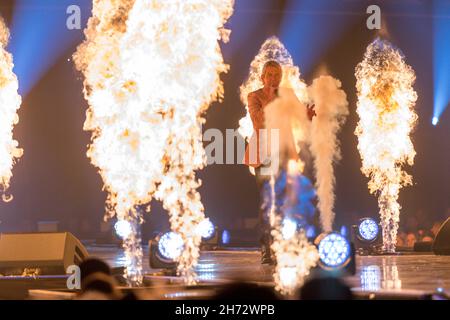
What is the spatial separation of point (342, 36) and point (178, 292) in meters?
12.8

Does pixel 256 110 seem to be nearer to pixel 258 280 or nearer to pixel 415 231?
pixel 258 280

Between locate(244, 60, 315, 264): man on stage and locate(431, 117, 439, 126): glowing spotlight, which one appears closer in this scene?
locate(244, 60, 315, 264): man on stage

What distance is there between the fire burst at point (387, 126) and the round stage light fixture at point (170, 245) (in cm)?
689

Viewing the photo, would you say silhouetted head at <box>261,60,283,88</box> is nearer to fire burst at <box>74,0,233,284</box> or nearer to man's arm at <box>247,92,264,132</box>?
man's arm at <box>247,92,264,132</box>

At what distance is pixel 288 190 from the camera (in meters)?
7.09

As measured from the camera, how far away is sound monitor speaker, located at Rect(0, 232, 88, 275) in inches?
374

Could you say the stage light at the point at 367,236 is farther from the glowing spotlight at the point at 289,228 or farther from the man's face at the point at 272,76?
the glowing spotlight at the point at 289,228

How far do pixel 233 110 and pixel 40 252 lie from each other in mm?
10590

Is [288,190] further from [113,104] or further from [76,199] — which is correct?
[76,199]

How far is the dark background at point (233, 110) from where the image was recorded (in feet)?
59.6

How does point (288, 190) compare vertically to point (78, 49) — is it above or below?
below

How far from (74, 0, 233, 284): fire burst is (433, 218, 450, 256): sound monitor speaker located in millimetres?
3623

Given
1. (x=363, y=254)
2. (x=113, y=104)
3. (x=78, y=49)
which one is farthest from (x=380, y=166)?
(x=113, y=104)

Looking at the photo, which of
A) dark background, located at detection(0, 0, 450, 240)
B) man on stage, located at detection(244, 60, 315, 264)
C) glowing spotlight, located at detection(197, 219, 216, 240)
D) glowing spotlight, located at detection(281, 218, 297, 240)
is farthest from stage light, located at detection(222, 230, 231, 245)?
glowing spotlight, located at detection(281, 218, 297, 240)
